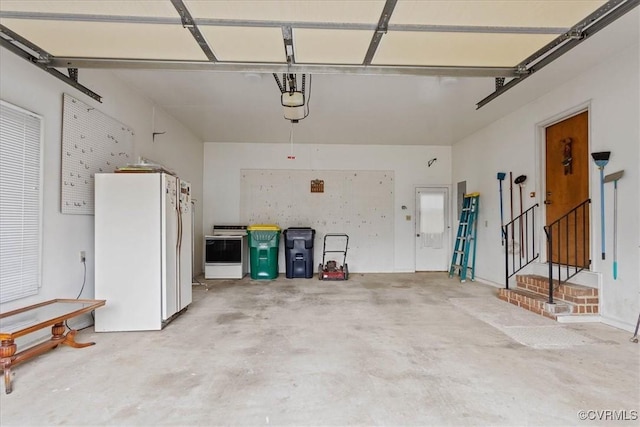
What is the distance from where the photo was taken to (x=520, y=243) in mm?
4988

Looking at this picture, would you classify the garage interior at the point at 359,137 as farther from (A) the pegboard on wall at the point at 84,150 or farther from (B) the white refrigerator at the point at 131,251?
(B) the white refrigerator at the point at 131,251

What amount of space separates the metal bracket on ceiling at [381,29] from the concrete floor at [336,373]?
2373 mm

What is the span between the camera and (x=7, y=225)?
8.45 ft

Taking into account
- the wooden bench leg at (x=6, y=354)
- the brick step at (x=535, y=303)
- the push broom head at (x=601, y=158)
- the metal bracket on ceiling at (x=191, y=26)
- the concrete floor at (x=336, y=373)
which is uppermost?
the metal bracket on ceiling at (x=191, y=26)

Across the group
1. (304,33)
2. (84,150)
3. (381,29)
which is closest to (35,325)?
(84,150)

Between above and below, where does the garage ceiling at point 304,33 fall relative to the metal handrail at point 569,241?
above

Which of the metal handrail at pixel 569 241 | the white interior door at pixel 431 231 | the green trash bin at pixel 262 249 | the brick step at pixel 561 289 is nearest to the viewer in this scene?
the brick step at pixel 561 289

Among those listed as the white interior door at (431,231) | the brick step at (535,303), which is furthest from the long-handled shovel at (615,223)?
the white interior door at (431,231)

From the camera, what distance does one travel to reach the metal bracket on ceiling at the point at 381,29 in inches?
70.9

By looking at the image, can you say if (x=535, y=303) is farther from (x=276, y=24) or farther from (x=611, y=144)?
(x=276, y=24)

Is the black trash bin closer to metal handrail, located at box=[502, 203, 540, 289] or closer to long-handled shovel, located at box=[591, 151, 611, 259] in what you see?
metal handrail, located at box=[502, 203, 540, 289]

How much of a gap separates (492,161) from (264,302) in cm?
474

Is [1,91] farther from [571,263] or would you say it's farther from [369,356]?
[571,263]

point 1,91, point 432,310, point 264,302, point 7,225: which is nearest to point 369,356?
point 432,310
